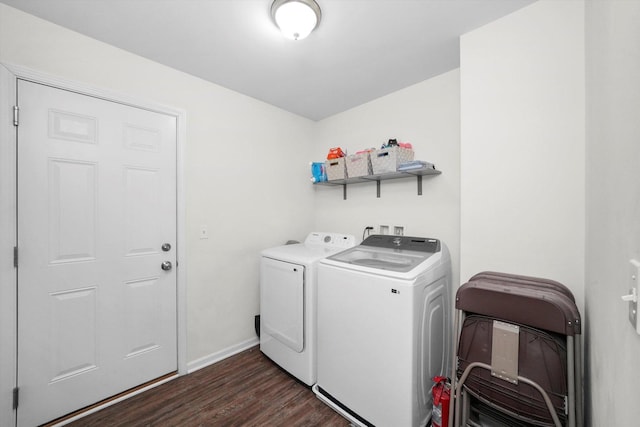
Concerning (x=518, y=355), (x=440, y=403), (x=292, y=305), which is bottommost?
(x=440, y=403)

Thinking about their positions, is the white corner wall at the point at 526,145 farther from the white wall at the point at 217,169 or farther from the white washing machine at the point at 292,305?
the white wall at the point at 217,169

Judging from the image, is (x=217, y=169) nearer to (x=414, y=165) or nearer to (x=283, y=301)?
(x=283, y=301)

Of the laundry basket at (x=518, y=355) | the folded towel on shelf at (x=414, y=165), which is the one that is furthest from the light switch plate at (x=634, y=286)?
the folded towel on shelf at (x=414, y=165)

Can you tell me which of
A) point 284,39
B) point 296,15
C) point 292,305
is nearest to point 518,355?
point 292,305

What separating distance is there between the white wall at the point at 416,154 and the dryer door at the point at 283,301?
957 millimetres

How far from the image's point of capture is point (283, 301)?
6.83 ft

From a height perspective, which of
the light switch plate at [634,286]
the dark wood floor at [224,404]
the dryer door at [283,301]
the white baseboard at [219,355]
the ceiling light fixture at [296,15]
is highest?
the ceiling light fixture at [296,15]

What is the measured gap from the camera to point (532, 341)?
1065 millimetres

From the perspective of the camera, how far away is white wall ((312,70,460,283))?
79.8 inches

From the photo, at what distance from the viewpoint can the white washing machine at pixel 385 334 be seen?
139 cm

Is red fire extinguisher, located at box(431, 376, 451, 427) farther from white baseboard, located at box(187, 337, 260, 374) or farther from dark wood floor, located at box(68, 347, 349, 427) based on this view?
white baseboard, located at box(187, 337, 260, 374)

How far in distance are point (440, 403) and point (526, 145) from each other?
5.08 feet

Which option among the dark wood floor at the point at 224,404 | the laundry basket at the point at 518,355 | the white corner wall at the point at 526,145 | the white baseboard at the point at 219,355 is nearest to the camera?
the laundry basket at the point at 518,355

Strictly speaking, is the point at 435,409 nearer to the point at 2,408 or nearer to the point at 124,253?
the point at 124,253
